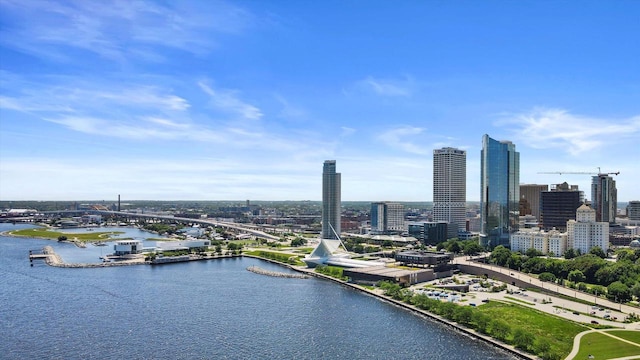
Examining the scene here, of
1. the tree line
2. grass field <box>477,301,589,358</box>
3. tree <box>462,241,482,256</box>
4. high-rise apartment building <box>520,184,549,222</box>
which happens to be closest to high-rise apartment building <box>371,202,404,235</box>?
high-rise apartment building <box>520,184,549,222</box>

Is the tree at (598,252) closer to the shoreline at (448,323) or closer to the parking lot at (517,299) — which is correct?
the parking lot at (517,299)

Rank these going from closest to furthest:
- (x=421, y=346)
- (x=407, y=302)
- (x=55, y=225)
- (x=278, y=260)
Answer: (x=421, y=346) → (x=407, y=302) → (x=278, y=260) → (x=55, y=225)

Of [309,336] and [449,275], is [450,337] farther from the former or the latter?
[449,275]

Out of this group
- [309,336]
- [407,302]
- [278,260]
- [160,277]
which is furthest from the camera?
[278,260]

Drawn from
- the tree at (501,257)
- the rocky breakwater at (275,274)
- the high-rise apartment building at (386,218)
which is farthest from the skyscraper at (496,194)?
the rocky breakwater at (275,274)

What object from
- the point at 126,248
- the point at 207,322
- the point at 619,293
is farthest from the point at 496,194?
the point at 207,322

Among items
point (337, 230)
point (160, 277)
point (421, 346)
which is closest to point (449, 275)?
point (421, 346)

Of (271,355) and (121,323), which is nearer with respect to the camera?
(271,355)

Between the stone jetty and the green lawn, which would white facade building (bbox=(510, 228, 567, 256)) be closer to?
the green lawn
